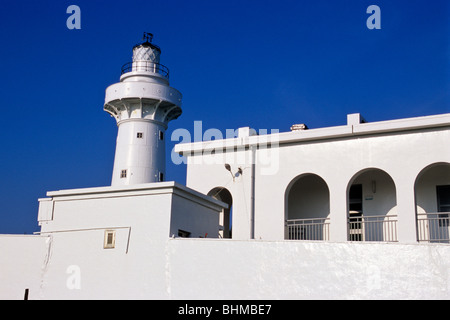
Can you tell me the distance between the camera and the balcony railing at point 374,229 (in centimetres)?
1867

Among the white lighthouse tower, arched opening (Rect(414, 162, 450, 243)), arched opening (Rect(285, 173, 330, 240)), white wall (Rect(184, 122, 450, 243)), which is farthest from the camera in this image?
the white lighthouse tower

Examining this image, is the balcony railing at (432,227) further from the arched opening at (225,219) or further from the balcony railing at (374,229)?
the arched opening at (225,219)

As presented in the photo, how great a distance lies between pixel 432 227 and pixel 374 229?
177 cm

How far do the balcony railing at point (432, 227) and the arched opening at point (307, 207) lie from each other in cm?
298

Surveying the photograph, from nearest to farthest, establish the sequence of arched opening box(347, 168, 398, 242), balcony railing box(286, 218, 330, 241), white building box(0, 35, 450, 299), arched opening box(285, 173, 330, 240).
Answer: white building box(0, 35, 450, 299) → arched opening box(347, 168, 398, 242) → balcony railing box(286, 218, 330, 241) → arched opening box(285, 173, 330, 240)

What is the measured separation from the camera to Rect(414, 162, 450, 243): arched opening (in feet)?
60.5

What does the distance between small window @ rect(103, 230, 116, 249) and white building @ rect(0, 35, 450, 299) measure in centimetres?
3

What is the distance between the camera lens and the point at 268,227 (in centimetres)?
1997

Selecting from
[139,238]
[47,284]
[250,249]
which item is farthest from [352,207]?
[47,284]

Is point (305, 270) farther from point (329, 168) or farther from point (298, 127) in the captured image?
point (298, 127)

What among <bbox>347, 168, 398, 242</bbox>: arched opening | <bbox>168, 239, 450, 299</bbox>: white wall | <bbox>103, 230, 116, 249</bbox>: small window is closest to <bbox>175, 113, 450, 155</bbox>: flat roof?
<bbox>347, 168, 398, 242</bbox>: arched opening

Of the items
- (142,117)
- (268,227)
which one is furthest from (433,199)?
(142,117)

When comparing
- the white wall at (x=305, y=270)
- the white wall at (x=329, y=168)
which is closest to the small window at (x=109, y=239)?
the white wall at (x=305, y=270)

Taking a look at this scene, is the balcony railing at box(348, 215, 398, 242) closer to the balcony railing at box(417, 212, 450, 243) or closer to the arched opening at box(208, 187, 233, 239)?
the balcony railing at box(417, 212, 450, 243)
